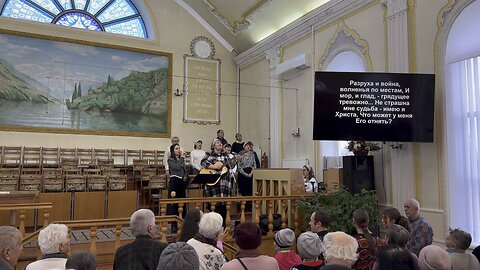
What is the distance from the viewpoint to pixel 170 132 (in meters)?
11.8

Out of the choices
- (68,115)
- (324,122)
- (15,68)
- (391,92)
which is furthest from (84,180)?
(391,92)

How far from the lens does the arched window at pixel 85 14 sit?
10.7 metres

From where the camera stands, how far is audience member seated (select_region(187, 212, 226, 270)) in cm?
254

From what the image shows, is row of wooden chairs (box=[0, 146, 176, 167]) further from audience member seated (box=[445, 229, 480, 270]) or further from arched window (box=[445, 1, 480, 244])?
audience member seated (box=[445, 229, 480, 270])

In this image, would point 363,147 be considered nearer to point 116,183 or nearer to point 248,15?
point 116,183

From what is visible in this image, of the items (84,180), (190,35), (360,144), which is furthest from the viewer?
(190,35)

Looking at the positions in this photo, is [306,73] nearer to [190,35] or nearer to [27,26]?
[190,35]

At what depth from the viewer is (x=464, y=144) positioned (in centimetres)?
607

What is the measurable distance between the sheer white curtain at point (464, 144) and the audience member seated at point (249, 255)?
4636 millimetres

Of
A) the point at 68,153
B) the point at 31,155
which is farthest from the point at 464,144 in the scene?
the point at 31,155

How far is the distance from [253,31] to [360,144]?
583 centimetres

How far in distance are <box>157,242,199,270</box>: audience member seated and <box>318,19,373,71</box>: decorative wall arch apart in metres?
6.57

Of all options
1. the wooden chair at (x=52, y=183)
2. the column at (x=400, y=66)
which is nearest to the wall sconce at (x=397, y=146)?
the column at (x=400, y=66)

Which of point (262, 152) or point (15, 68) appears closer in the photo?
point (15, 68)
